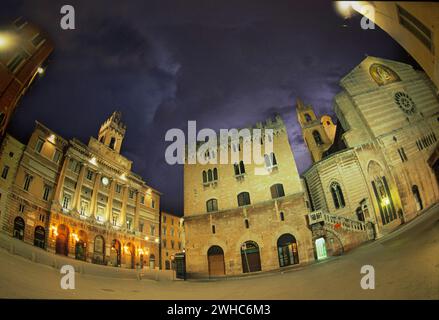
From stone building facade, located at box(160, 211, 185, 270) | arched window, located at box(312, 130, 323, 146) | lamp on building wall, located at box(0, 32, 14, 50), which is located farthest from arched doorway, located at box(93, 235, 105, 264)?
arched window, located at box(312, 130, 323, 146)

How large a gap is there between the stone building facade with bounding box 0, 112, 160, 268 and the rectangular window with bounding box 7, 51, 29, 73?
3.66m

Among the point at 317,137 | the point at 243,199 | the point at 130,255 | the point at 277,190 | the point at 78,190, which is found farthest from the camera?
the point at 317,137

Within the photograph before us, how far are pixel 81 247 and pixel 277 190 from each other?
1467 centimetres

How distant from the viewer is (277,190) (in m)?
14.5

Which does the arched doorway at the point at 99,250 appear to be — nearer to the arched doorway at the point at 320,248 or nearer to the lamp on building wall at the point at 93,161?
the lamp on building wall at the point at 93,161

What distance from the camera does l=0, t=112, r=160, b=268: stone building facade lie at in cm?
1302

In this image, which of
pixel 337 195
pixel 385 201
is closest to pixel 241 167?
pixel 337 195

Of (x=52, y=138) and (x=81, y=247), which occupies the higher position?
(x=52, y=138)

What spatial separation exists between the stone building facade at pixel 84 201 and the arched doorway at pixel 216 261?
8.02 m

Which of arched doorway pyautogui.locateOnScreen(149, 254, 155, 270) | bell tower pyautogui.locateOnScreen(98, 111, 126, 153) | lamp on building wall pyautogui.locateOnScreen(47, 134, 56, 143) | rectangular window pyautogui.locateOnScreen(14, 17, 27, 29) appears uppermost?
bell tower pyautogui.locateOnScreen(98, 111, 126, 153)

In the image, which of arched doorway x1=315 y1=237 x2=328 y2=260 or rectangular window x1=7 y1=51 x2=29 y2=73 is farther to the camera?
arched doorway x1=315 y1=237 x2=328 y2=260

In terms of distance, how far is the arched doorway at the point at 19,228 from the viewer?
12.0m

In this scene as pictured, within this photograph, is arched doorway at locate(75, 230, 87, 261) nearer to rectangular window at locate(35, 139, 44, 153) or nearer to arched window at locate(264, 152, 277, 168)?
rectangular window at locate(35, 139, 44, 153)

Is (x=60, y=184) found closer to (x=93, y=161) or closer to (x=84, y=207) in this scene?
(x=84, y=207)
